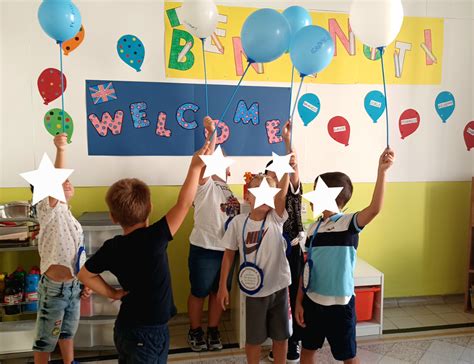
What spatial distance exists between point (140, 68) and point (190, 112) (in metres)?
0.47

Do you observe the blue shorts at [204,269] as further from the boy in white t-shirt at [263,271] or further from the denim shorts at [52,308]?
the denim shorts at [52,308]

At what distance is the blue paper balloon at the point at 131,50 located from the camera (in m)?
2.98

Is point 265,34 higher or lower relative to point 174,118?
higher

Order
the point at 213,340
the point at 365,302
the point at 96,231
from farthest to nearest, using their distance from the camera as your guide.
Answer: the point at 365,302, the point at 213,340, the point at 96,231

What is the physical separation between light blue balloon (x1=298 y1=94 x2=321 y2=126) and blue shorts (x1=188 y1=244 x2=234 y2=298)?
1309mm

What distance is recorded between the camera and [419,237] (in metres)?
3.64

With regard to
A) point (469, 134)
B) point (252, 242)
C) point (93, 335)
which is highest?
point (469, 134)

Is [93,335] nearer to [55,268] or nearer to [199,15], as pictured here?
[55,268]

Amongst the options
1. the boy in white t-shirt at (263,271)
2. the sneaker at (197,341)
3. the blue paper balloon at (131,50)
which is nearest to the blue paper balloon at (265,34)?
the boy in white t-shirt at (263,271)

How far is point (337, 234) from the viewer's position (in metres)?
1.95

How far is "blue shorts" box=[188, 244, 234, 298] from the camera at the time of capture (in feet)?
8.96

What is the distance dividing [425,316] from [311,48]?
2438mm

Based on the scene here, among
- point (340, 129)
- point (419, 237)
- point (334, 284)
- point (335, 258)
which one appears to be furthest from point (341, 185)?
point (419, 237)

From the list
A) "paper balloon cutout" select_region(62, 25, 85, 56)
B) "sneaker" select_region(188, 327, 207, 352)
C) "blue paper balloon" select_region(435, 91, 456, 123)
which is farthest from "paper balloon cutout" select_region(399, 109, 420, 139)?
"paper balloon cutout" select_region(62, 25, 85, 56)
